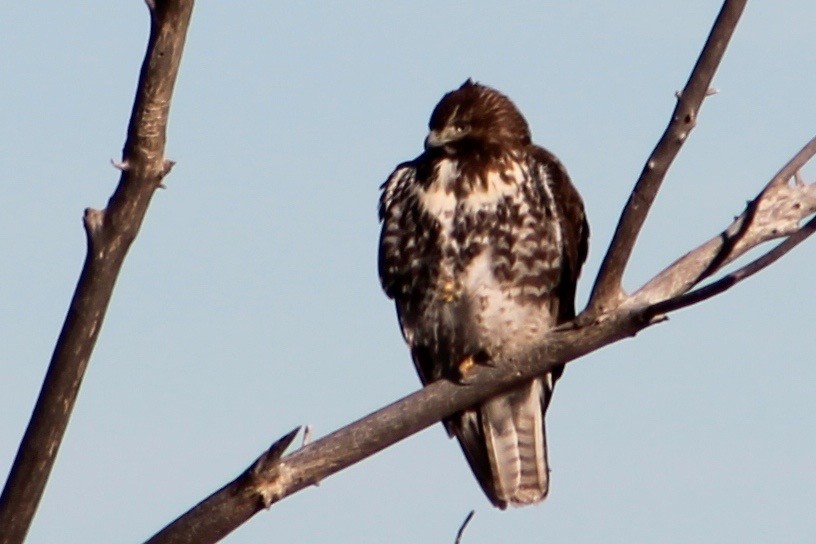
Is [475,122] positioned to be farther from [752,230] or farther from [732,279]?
[732,279]

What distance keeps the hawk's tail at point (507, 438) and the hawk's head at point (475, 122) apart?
1039 millimetres

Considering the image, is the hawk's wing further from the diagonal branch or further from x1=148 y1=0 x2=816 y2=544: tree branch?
the diagonal branch

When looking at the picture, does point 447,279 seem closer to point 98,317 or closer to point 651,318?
point 651,318

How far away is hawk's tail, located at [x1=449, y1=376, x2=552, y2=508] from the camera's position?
620 centimetres

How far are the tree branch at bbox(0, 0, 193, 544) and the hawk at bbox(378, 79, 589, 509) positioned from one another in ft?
8.95

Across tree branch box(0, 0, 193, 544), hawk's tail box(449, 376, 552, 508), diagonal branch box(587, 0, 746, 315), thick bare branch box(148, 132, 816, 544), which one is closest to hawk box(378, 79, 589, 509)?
hawk's tail box(449, 376, 552, 508)

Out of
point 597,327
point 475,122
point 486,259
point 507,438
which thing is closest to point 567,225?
point 486,259

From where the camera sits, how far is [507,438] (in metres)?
6.30

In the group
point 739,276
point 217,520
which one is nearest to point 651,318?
point 739,276

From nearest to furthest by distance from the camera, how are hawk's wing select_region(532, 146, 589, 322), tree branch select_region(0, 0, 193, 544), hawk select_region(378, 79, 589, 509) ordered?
1. tree branch select_region(0, 0, 193, 544)
2. hawk select_region(378, 79, 589, 509)
3. hawk's wing select_region(532, 146, 589, 322)

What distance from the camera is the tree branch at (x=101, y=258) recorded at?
276 centimetres

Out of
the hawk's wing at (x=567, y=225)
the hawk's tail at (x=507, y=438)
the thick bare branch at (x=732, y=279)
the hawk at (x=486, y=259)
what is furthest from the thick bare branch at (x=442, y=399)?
the hawk's tail at (x=507, y=438)

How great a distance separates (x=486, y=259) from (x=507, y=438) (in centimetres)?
95

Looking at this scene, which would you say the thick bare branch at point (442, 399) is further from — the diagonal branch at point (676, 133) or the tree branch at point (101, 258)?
the tree branch at point (101, 258)
